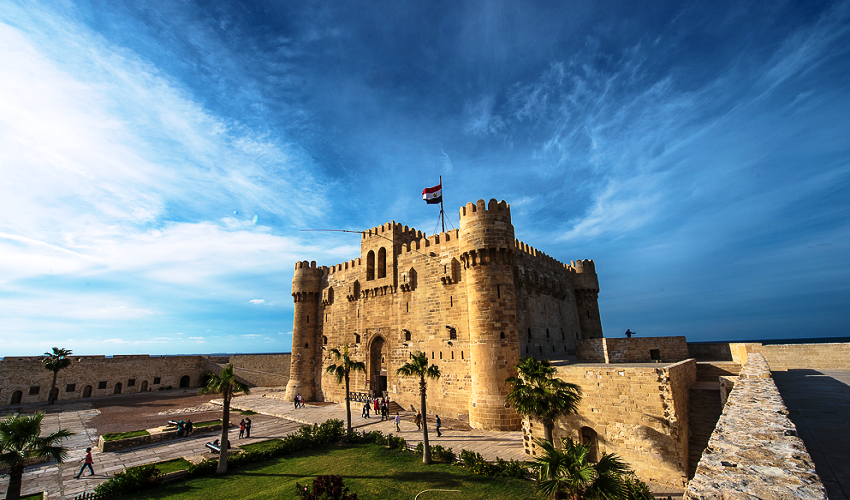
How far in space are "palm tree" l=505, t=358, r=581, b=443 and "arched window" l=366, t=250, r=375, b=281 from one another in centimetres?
2099

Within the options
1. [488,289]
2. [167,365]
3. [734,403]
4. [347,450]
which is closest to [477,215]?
[488,289]

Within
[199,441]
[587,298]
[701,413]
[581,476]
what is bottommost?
[199,441]

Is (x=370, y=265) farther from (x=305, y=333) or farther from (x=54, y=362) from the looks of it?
(x=54, y=362)

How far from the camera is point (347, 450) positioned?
2167 cm

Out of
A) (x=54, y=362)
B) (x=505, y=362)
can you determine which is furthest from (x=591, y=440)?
(x=54, y=362)

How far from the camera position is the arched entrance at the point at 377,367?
3381 cm

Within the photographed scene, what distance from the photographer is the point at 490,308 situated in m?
24.6

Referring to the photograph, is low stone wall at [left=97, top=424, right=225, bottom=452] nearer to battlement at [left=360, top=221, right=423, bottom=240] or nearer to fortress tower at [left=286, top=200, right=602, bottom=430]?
fortress tower at [left=286, top=200, right=602, bottom=430]

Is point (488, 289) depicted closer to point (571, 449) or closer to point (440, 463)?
point (440, 463)

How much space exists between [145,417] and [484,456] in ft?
98.8

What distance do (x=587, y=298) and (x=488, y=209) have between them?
68.1ft

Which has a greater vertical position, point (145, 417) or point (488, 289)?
point (488, 289)

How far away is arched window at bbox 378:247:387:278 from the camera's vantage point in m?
35.3

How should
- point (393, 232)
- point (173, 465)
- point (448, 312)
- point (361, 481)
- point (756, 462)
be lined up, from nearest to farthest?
point (756, 462)
point (361, 481)
point (173, 465)
point (448, 312)
point (393, 232)
